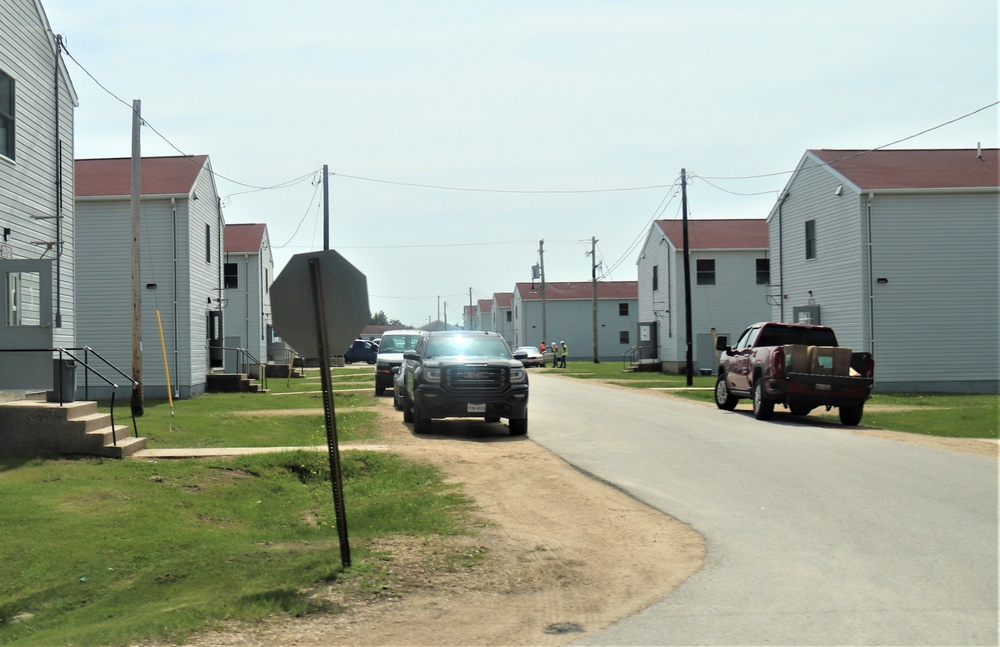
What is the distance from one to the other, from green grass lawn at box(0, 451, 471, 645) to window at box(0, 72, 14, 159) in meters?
6.37

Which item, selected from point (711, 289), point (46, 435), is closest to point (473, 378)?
point (46, 435)

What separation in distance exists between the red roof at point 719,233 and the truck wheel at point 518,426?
31.2 metres

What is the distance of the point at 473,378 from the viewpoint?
689 inches

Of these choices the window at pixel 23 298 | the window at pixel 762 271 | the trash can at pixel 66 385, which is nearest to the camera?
the trash can at pixel 66 385

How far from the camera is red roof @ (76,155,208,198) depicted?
28281mm

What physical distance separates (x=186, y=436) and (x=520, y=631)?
11800mm

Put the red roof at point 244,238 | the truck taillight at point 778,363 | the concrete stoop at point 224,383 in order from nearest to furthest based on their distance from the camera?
the truck taillight at point 778,363 → the concrete stoop at point 224,383 → the red roof at point 244,238

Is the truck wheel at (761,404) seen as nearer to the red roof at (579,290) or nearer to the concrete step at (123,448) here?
the concrete step at (123,448)

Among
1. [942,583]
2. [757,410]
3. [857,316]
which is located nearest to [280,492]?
[942,583]

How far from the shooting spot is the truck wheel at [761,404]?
20.4m

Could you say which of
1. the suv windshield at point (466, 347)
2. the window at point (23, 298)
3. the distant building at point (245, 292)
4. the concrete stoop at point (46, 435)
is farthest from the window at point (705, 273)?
the concrete stoop at point (46, 435)

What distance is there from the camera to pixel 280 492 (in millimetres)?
12180

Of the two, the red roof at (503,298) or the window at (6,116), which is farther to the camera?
the red roof at (503,298)

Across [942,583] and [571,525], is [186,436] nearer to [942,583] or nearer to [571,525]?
[571,525]
